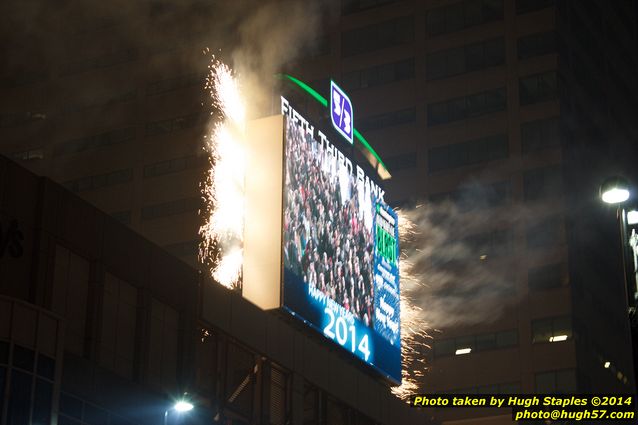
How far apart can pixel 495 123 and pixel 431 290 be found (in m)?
13.2

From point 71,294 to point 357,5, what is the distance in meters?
72.9

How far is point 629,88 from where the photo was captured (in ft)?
365

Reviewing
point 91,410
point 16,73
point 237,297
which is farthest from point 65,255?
point 16,73

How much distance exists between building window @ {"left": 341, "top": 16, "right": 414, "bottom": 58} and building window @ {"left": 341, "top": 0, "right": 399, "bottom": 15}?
1.71 m

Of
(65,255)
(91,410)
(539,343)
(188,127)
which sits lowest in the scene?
(91,410)

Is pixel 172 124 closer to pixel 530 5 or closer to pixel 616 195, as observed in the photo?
pixel 530 5

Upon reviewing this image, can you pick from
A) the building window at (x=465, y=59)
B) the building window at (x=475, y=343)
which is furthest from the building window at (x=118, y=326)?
the building window at (x=465, y=59)

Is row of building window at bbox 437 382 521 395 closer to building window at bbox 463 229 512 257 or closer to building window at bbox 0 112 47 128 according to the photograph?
building window at bbox 463 229 512 257

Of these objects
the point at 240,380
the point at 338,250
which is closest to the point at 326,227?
the point at 338,250

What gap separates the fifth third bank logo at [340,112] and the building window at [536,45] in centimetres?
4469

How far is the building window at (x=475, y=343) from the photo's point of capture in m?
87.1

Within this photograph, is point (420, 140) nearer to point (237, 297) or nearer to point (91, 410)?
point (237, 297)

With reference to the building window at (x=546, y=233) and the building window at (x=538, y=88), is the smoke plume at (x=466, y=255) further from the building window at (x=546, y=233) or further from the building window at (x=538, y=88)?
the building window at (x=538, y=88)

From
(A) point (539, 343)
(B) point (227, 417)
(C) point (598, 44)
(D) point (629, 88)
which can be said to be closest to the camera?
(B) point (227, 417)
